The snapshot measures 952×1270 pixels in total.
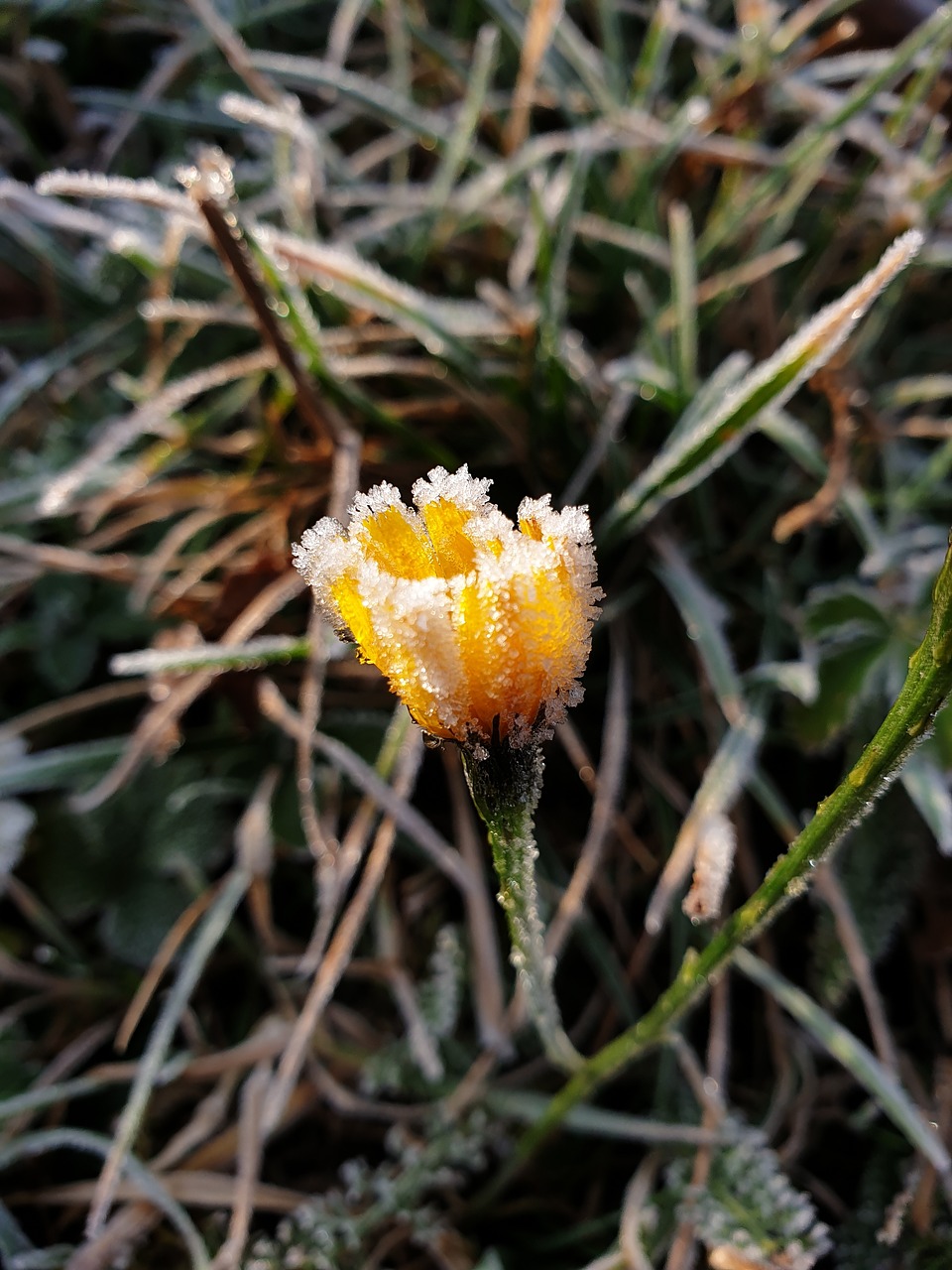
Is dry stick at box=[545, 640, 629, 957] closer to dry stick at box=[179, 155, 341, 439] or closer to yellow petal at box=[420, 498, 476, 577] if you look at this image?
dry stick at box=[179, 155, 341, 439]

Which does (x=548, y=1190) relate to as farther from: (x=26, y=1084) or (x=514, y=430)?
(x=514, y=430)

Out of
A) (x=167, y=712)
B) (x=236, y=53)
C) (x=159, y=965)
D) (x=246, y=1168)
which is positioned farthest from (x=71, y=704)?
(x=236, y=53)

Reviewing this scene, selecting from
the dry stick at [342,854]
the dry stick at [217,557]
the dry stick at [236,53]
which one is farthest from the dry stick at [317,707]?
the dry stick at [236,53]

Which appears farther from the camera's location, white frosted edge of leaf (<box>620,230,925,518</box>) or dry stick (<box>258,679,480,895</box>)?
dry stick (<box>258,679,480,895</box>)

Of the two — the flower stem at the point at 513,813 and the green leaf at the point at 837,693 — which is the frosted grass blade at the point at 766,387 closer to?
the green leaf at the point at 837,693

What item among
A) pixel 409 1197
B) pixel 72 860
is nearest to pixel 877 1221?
pixel 409 1197

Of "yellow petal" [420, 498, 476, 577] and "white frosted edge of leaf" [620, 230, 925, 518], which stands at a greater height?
"white frosted edge of leaf" [620, 230, 925, 518]

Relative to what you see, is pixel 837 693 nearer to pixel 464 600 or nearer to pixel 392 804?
pixel 392 804

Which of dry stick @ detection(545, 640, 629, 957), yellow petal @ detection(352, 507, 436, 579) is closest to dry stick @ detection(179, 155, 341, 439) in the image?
dry stick @ detection(545, 640, 629, 957)
